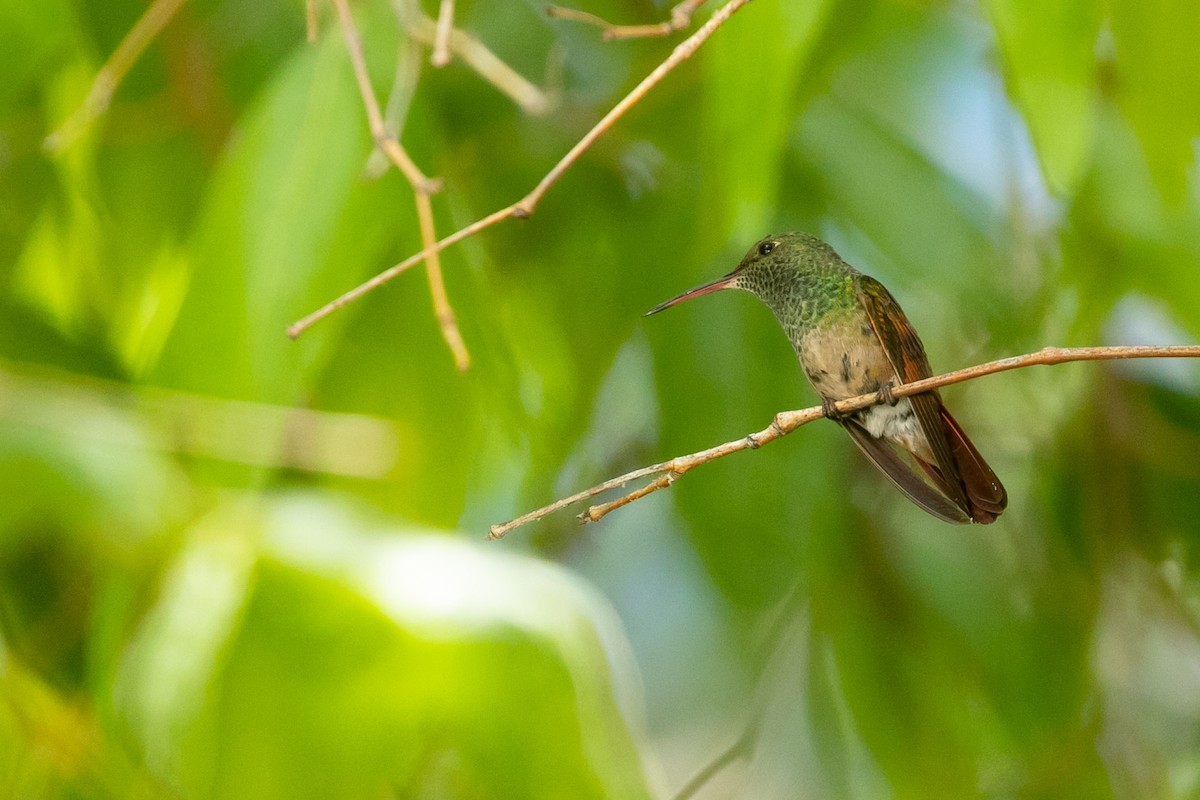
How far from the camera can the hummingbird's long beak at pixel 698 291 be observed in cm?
44

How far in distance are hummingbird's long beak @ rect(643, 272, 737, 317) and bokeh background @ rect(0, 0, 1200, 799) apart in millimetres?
113

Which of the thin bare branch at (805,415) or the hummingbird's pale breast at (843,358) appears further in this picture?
the hummingbird's pale breast at (843,358)

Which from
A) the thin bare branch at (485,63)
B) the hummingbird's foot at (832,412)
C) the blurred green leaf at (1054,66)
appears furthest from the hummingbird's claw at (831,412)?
the thin bare branch at (485,63)

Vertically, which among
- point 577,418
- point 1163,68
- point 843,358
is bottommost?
point 577,418

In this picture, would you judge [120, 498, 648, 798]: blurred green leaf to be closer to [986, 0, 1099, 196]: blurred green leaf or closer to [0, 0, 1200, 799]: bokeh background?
[0, 0, 1200, 799]: bokeh background

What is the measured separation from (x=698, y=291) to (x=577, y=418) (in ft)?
2.05

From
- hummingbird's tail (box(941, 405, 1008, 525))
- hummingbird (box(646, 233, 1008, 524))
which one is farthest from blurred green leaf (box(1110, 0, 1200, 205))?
hummingbird's tail (box(941, 405, 1008, 525))

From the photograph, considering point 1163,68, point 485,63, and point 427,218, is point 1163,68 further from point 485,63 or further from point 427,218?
point 485,63

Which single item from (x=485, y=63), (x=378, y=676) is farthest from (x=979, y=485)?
(x=485, y=63)

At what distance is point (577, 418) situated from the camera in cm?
108

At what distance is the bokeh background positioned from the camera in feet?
2.31

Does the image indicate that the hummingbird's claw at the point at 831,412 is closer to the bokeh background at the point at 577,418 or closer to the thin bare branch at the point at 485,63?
the bokeh background at the point at 577,418

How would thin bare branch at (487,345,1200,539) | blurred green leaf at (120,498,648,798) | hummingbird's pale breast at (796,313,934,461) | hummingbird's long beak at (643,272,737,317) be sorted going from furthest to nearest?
blurred green leaf at (120,498,648,798) → hummingbird's pale breast at (796,313,934,461) → hummingbird's long beak at (643,272,737,317) → thin bare branch at (487,345,1200,539)

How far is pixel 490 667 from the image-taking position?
69 centimetres
